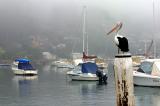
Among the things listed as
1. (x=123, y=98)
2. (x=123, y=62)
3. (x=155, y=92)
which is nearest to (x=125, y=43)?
(x=123, y=62)

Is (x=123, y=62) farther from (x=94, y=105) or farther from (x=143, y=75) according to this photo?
(x=143, y=75)

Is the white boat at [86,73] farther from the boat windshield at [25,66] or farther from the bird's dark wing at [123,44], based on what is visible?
the bird's dark wing at [123,44]

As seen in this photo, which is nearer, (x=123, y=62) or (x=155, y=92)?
(x=123, y=62)

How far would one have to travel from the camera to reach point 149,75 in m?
65.5

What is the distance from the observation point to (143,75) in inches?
2606

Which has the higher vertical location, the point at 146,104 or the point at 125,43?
the point at 125,43

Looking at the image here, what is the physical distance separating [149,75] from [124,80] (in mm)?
58364

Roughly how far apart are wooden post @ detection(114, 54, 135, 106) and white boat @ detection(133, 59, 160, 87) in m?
57.0

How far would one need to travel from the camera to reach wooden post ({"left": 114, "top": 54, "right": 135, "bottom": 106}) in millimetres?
8266

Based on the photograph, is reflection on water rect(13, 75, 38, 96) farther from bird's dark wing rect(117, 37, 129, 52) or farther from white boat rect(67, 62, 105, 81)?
bird's dark wing rect(117, 37, 129, 52)

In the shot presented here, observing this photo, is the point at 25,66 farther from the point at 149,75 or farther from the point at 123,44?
the point at 123,44

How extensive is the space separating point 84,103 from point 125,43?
37693 mm

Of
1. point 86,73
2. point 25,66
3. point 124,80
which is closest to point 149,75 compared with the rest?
point 86,73

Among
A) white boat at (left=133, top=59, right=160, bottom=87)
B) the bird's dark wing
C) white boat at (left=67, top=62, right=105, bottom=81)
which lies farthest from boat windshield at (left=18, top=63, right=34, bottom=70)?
the bird's dark wing
